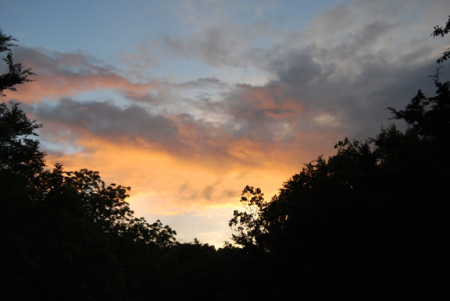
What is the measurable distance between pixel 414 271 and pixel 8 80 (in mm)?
25969

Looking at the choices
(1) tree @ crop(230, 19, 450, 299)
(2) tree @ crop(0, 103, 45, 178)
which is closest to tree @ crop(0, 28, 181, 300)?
(2) tree @ crop(0, 103, 45, 178)

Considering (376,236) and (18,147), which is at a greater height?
(18,147)

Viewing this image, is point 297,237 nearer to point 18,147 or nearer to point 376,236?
point 376,236

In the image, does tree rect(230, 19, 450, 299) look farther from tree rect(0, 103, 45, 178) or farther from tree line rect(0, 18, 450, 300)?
tree rect(0, 103, 45, 178)

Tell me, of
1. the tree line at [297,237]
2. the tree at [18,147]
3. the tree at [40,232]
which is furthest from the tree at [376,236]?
the tree at [18,147]

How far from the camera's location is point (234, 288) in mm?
29797

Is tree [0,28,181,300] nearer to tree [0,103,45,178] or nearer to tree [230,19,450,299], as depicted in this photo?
tree [0,103,45,178]

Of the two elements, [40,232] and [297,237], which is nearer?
[40,232]

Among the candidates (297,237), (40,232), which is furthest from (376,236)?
(40,232)

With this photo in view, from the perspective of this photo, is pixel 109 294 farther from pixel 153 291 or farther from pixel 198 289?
pixel 198 289

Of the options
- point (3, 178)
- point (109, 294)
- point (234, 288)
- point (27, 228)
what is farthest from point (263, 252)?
point (3, 178)

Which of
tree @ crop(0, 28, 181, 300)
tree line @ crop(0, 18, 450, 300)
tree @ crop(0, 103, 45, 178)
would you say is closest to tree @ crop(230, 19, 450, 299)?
tree line @ crop(0, 18, 450, 300)

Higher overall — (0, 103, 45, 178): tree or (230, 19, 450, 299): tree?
(0, 103, 45, 178): tree

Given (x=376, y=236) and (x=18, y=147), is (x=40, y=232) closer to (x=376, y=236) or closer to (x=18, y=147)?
(x=18, y=147)
